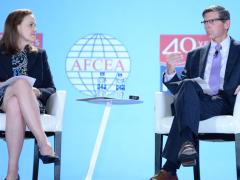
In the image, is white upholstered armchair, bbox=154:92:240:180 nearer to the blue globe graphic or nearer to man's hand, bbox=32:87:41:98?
man's hand, bbox=32:87:41:98

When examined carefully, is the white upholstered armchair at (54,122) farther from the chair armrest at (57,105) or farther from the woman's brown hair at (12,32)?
the woman's brown hair at (12,32)

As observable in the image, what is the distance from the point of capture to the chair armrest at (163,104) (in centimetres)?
361

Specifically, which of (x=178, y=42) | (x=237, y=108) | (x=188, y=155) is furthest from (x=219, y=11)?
(x=188, y=155)

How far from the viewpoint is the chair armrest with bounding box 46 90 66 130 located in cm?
353

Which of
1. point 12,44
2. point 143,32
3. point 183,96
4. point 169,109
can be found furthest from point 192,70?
point 12,44

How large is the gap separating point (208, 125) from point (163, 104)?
1.34ft

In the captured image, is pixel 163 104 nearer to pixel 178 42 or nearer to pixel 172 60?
pixel 172 60

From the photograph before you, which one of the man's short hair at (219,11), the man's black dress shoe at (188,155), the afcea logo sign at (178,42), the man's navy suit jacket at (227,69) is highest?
the man's short hair at (219,11)

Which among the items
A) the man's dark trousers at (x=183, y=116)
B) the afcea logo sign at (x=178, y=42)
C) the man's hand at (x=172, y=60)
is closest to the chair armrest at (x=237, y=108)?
the man's dark trousers at (x=183, y=116)

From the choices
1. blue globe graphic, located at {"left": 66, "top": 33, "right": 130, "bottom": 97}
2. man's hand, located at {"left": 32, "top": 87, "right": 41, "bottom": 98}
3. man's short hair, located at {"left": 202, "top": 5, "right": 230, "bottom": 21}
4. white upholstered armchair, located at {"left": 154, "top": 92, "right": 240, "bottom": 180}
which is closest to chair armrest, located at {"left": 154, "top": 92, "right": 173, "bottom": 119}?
white upholstered armchair, located at {"left": 154, "top": 92, "right": 240, "bottom": 180}

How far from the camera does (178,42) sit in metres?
4.56

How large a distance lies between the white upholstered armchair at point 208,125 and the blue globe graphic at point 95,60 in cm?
98

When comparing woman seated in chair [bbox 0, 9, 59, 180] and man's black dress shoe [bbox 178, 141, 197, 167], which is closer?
man's black dress shoe [bbox 178, 141, 197, 167]

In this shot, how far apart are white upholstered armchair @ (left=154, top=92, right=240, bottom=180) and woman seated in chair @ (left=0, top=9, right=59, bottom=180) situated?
2.52 feet
